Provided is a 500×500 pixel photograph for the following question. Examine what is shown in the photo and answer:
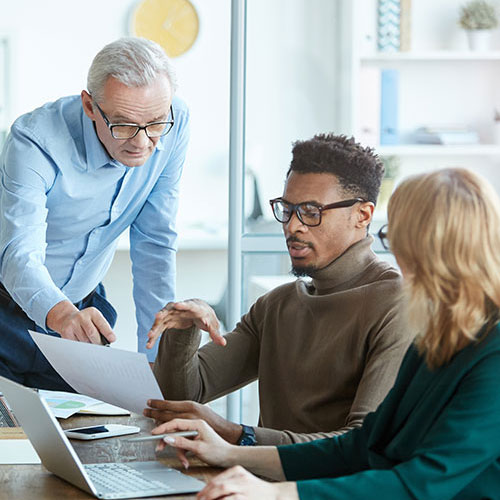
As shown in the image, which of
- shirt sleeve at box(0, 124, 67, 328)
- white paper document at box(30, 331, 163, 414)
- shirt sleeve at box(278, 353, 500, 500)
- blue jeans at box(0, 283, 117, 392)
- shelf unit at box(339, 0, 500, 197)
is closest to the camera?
shirt sleeve at box(278, 353, 500, 500)

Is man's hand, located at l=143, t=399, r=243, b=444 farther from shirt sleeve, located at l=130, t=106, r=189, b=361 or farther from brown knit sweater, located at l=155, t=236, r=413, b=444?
shirt sleeve, located at l=130, t=106, r=189, b=361

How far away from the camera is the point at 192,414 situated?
1.71m

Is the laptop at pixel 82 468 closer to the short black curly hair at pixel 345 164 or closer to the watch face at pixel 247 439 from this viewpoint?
the watch face at pixel 247 439

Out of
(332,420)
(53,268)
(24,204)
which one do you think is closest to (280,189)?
(53,268)

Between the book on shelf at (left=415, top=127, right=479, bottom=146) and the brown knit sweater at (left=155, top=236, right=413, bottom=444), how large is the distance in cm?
268

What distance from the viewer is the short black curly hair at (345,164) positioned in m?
1.95

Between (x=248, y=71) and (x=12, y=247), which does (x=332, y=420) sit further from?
(x=248, y=71)

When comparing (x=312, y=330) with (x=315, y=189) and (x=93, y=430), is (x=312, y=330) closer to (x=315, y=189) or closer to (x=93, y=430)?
(x=315, y=189)

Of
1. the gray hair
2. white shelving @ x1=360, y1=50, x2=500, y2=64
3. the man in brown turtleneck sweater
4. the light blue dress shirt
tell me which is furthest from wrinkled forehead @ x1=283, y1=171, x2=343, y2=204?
white shelving @ x1=360, y1=50, x2=500, y2=64

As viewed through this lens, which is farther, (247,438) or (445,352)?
(247,438)

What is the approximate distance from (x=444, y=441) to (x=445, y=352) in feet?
0.42

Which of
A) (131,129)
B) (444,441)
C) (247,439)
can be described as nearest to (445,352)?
(444,441)

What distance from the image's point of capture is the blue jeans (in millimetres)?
2389

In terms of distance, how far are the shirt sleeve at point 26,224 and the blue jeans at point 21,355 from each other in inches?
10.8
